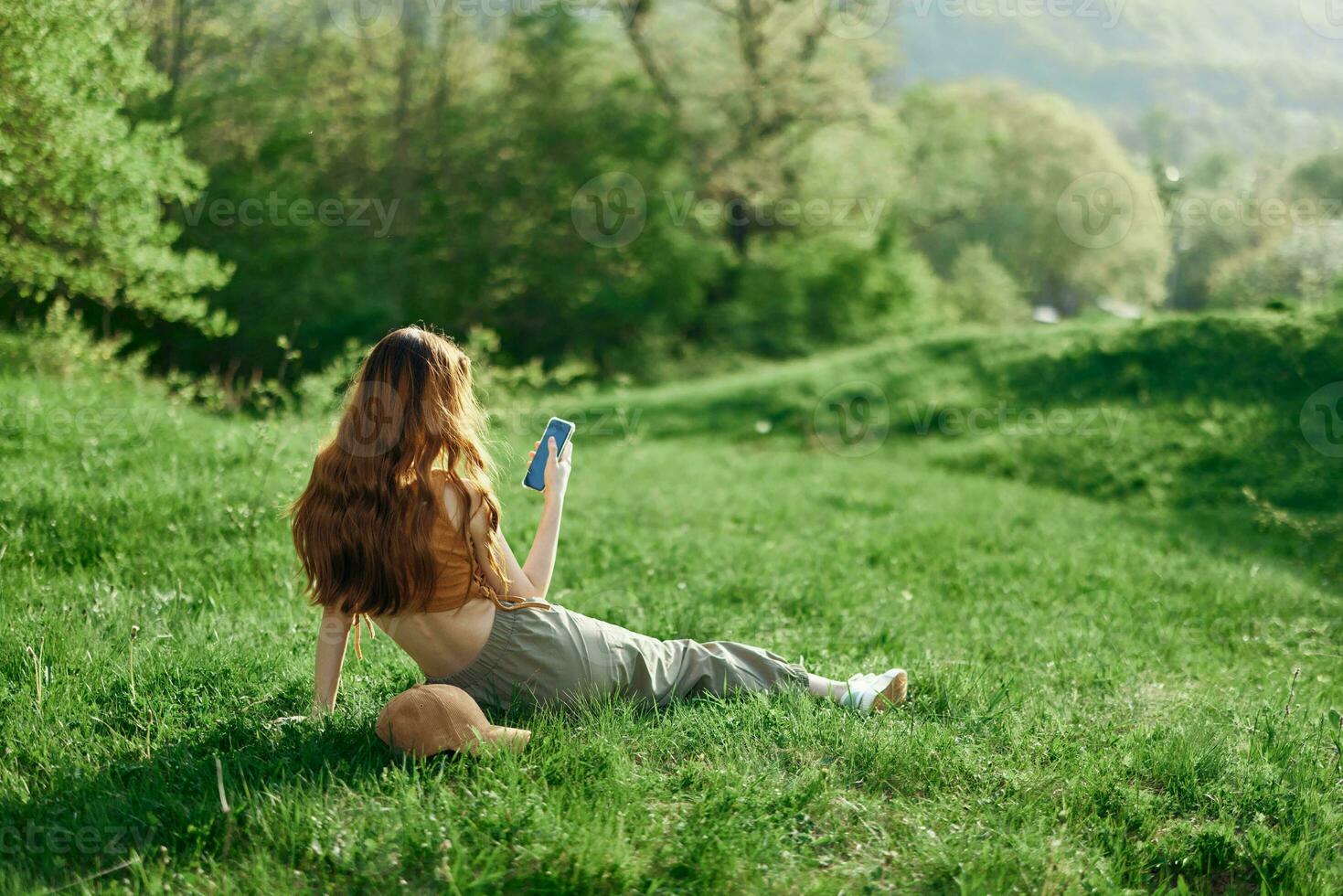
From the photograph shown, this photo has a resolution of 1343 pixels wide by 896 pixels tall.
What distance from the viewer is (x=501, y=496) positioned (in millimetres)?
8227

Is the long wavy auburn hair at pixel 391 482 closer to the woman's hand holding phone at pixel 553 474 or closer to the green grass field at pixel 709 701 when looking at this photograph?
the woman's hand holding phone at pixel 553 474

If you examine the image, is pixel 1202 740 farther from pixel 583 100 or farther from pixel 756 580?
pixel 583 100

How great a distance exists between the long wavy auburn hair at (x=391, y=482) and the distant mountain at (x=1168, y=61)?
35.6ft

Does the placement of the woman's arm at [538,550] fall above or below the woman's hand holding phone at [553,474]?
below

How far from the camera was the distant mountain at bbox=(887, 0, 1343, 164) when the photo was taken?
1086 inches

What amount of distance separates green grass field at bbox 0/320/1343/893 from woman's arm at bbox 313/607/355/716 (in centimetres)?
12

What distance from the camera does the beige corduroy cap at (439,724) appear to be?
121 inches

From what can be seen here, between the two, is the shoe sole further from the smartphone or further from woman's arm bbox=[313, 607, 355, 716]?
woman's arm bbox=[313, 607, 355, 716]

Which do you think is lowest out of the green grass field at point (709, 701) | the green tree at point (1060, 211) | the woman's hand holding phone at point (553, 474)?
the green grass field at point (709, 701)

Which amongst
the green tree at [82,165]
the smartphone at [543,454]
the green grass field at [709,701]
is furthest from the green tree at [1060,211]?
the smartphone at [543,454]

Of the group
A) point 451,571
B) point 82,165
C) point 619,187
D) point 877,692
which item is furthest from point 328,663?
point 619,187

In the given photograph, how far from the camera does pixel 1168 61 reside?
63.2m

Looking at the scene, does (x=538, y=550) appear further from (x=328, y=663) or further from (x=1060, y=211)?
(x=1060, y=211)

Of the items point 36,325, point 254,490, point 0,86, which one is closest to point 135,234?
point 0,86
